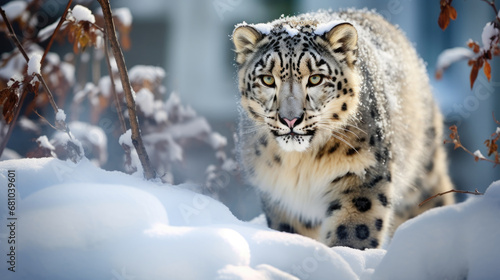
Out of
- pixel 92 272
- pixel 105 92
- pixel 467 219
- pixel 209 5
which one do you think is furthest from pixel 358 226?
pixel 209 5

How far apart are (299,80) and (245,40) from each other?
55 cm

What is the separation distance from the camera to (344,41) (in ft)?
11.1

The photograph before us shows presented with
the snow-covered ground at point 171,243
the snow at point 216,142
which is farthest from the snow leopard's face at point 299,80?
the snow at point 216,142

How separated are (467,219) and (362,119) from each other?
1442 mm

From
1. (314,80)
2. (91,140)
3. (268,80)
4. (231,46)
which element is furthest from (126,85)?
(231,46)

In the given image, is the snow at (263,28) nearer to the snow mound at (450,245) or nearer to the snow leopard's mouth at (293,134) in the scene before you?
the snow leopard's mouth at (293,134)

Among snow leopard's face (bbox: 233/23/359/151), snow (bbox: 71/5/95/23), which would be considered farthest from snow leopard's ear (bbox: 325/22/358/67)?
snow (bbox: 71/5/95/23)

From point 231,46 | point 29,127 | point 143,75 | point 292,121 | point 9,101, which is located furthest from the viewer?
point 231,46

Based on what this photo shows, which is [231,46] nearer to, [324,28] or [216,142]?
[216,142]

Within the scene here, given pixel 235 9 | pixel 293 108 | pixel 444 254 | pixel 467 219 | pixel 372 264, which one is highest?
pixel 235 9

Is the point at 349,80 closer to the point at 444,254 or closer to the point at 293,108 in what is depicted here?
the point at 293,108

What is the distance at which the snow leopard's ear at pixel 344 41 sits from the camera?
330cm

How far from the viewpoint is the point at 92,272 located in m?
1.90

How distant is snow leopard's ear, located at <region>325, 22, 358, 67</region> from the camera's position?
10.8 ft
